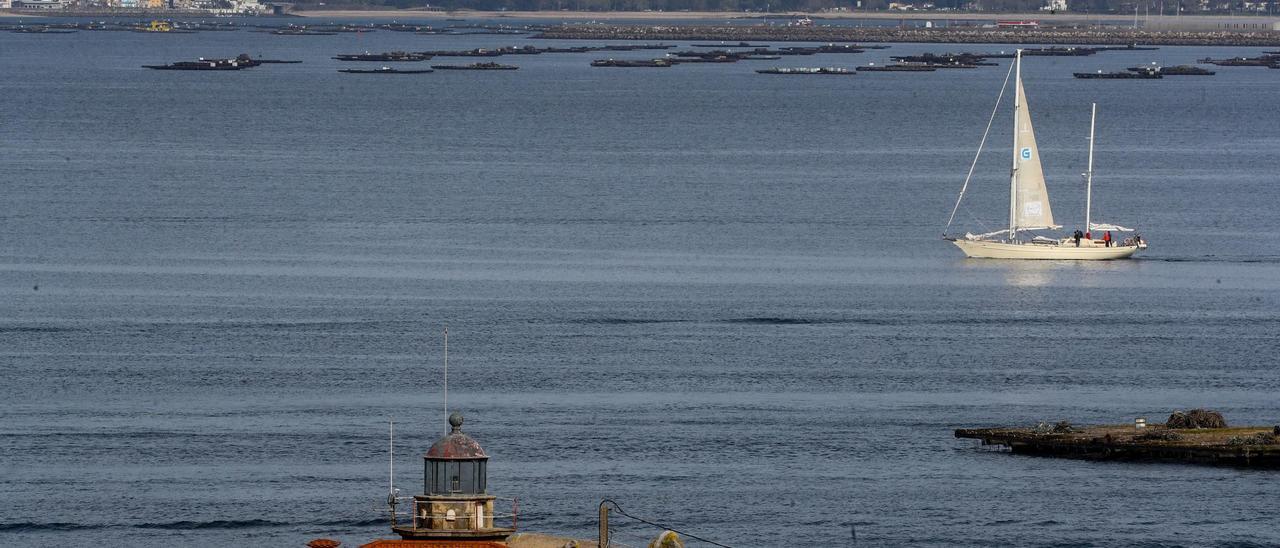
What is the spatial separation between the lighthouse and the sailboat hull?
236 feet

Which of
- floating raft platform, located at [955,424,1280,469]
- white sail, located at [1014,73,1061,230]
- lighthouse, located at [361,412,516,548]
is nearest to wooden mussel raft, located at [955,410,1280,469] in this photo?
floating raft platform, located at [955,424,1280,469]

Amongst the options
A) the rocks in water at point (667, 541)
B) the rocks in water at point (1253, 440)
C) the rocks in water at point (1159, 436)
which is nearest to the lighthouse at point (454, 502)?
the rocks in water at point (667, 541)

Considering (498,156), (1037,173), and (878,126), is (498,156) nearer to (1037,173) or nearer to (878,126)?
(878,126)

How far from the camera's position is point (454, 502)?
3525 cm

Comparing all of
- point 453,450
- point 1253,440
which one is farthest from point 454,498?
point 1253,440

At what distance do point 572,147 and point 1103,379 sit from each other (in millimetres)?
98699

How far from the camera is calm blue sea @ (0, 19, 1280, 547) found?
57094 mm

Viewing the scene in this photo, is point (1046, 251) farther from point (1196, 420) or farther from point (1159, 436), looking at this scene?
point (1159, 436)

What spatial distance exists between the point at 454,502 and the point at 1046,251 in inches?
2860

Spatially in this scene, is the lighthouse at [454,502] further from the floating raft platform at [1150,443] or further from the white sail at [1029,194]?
the white sail at [1029,194]

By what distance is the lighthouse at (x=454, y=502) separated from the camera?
35062mm

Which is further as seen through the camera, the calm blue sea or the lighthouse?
the calm blue sea

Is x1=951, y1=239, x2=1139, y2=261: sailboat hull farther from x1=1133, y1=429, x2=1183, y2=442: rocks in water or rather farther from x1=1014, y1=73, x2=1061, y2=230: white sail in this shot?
x1=1133, y1=429, x2=1183, y2=442: rocks in water

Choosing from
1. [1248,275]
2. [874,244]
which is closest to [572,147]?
[874,244]
